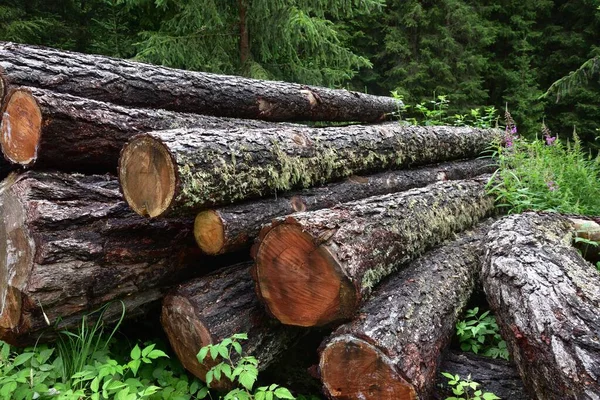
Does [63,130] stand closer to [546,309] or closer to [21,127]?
[21,127]

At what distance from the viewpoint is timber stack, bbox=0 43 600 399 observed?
2162 mm

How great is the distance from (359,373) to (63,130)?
2155 mm

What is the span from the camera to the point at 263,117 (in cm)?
475

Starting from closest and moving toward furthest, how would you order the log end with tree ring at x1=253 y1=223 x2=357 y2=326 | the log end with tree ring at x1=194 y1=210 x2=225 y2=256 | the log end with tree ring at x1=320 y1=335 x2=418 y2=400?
1. the log end with tree ring at x1=320 y1=335 x2=418 y2=400
2. the log end with tree ring at x1=253 y1=223 x2=357 y2=326
3. the log end with tree ring at x1=194 y1=210 x2=225 y2=256

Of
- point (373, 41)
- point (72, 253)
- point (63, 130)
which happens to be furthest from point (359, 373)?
point (373, 41)

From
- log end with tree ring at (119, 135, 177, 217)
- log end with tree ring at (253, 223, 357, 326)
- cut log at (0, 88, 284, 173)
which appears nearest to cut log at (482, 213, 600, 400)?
log end with tree ring at (253, 223, 357, 326)

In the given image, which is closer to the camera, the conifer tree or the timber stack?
the timber stack

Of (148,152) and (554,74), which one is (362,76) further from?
(148,152)

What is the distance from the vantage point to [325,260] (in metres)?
2.22

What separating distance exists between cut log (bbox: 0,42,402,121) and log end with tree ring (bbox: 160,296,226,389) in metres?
1.64

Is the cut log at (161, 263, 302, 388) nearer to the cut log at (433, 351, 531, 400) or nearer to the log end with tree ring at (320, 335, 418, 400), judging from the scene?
the log end with tree ring at (320, 335, 418, 400)

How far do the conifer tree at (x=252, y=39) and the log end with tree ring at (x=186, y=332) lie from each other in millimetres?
5749

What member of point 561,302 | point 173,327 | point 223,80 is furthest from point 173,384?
point 223,80

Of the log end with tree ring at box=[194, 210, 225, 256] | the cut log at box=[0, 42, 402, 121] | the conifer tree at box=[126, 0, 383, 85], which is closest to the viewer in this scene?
the log end with tree ring at box=[194, 210, 225, 256]
